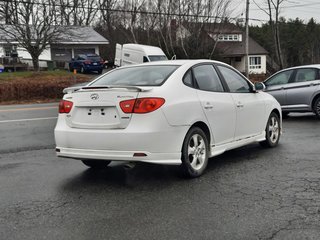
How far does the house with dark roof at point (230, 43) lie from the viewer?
142 ft

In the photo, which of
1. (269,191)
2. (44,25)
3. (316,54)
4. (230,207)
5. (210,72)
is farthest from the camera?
(316,54)

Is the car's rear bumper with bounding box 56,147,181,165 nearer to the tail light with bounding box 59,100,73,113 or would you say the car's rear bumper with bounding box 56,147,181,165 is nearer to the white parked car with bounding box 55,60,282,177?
the white parked car with bounding box 55,60,282,177

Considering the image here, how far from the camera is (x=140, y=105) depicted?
5348 millimetres

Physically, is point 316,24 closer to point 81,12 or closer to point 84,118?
point 81,12

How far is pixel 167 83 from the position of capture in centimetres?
571

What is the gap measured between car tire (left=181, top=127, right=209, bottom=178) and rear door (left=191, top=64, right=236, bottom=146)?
0.29 metres

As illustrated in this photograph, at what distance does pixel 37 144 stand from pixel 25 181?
2.98 metres

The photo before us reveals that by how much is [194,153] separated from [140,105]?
1067 millimetres

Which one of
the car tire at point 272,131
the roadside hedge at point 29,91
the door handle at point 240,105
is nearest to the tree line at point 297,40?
the roadside hedge at point 29,91

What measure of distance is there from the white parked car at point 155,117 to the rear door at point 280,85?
5825mm

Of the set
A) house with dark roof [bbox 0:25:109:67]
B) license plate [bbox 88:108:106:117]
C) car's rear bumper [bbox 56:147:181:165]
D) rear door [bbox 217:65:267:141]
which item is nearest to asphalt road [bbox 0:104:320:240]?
car's rear bumper [bbox 56:147:181:165]

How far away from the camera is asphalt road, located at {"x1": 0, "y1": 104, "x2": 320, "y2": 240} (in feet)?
13.3

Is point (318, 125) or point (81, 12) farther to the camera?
point (81, 12)

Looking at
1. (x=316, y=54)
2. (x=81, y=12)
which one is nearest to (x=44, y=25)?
(x=81, y=12)
